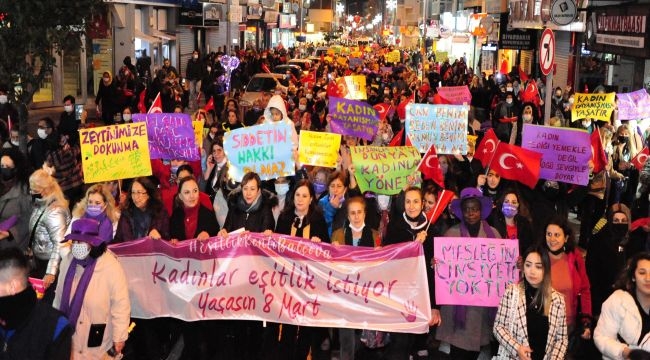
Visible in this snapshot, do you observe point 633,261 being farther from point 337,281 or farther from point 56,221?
point 56,221

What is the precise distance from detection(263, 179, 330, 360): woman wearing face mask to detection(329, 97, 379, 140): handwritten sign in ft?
18.1

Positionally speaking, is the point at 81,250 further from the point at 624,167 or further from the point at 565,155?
the point at 624,167

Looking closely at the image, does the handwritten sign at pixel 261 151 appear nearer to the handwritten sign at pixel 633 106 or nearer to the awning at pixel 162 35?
the handwritten sign at pixel 633 106

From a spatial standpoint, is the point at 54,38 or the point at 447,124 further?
the point at 54,38

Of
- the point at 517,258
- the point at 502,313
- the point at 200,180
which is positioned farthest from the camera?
the point at 200,180

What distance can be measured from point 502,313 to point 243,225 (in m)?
2.56

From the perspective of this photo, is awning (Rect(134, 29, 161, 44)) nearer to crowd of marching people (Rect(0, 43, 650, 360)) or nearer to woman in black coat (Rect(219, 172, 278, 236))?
crowd of marching people (Rect(0, 43, 650, 360))

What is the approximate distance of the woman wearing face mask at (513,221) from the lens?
8.13 metres

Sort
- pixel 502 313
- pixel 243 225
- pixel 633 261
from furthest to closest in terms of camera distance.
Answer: pixel 243 225, pixel 502 313, pixel 633 261

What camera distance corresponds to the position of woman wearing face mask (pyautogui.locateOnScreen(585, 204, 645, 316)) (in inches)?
317

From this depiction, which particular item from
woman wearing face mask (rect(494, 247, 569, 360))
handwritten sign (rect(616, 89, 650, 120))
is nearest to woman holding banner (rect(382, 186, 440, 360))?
woman wearing face mask (rect(494, 247, 569, 360))

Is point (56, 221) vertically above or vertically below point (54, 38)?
below

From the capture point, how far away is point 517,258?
23.4 ft

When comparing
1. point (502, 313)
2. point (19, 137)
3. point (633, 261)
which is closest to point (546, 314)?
point (502, 313)
